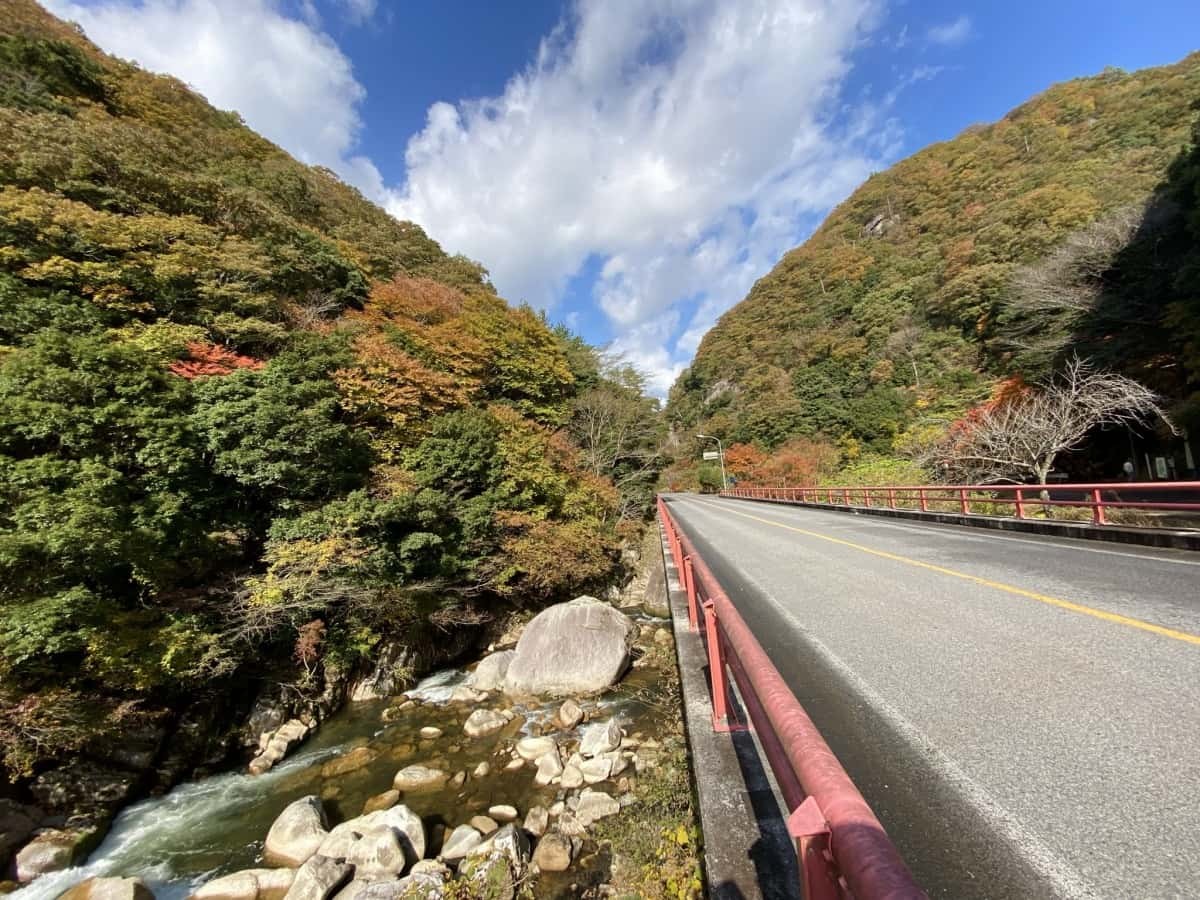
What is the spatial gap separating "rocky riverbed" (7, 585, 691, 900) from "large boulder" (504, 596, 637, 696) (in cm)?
2

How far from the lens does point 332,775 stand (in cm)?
670

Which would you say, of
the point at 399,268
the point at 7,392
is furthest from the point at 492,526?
the point at 399,268

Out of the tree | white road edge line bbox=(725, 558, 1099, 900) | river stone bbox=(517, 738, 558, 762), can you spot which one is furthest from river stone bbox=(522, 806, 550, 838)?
the tree

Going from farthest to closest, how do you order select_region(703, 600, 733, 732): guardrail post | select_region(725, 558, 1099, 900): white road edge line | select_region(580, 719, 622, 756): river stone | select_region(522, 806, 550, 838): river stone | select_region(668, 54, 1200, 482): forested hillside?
select_region(668, 54, 1200, 482): forested hillside, select_region(580, 719, 622, 756): river stone, select_region(522, 806, 550, 838): river stone, select_region(703, 600, 733, 732): guardrail post, select_region(725, 558, 1099, 900): white road edge line

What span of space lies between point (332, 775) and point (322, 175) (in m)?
40.6

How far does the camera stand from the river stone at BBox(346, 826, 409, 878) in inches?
179

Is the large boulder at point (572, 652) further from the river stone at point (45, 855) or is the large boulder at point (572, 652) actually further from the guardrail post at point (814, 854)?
the guardrail post at point (814, 854)

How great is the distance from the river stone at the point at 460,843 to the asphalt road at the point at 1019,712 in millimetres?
3669

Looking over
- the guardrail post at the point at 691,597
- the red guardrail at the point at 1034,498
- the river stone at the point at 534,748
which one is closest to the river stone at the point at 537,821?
the river stone at the point at 534,748

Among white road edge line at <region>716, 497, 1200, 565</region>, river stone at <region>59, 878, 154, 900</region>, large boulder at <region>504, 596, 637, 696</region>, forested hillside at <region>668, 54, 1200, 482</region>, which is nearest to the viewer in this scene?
river stone at <region>59, 878, 154, 900</region>

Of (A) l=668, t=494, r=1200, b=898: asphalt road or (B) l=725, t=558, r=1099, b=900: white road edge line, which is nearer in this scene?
(B) l=725, t=558, r=1099, b=900: white road edge line

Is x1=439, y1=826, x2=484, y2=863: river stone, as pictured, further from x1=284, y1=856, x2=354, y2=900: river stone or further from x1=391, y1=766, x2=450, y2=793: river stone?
A: x1=391, y1=766, x2=450, y2=793: river stone

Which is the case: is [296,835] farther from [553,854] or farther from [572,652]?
[572,652]

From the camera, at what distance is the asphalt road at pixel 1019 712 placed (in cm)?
184
